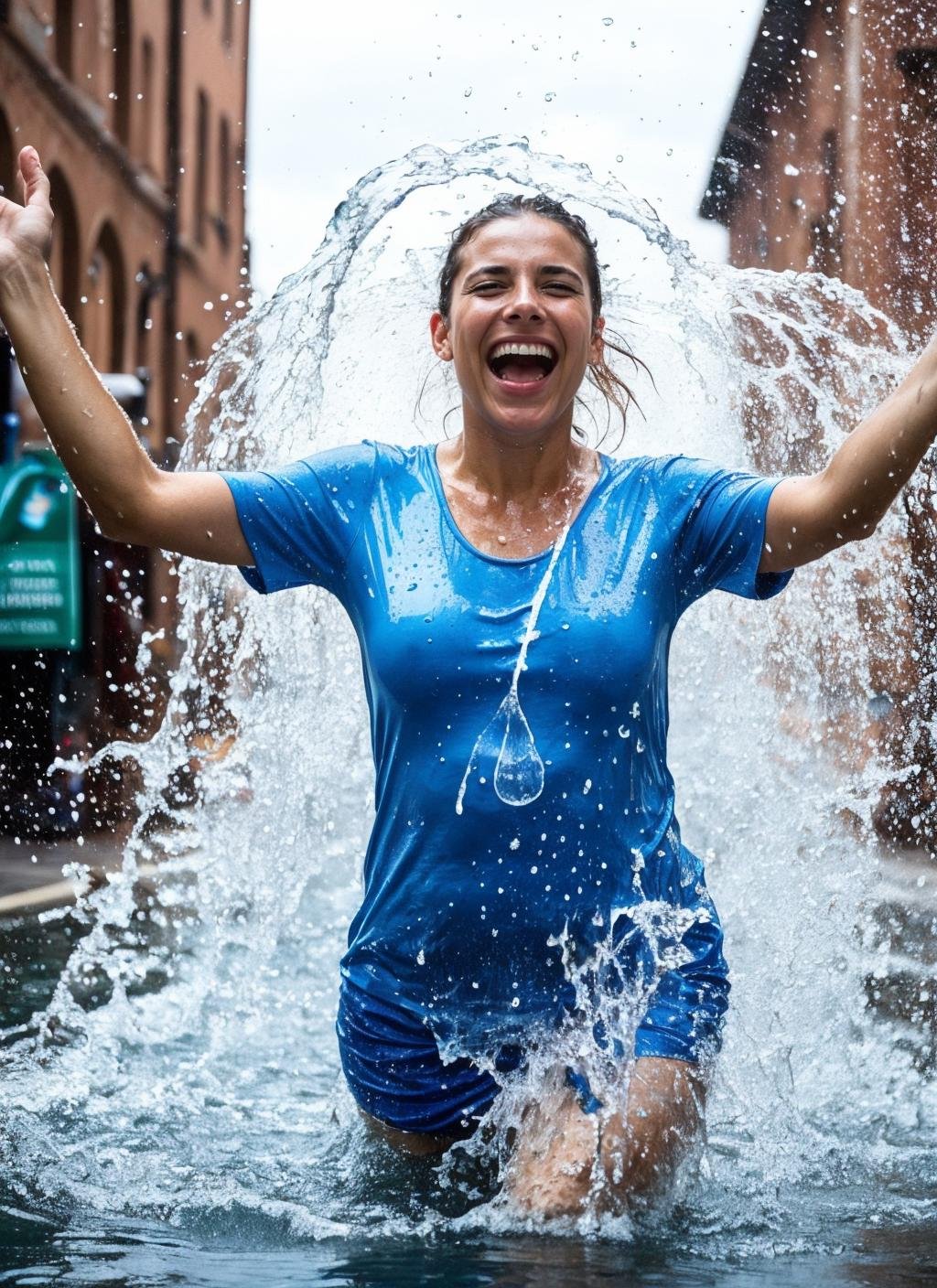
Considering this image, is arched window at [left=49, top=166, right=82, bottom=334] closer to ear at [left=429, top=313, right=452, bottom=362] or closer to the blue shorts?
ear at [left=429, top=313, right=452, bottom=362]

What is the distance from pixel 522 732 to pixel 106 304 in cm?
1848

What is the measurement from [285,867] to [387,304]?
2043 millimetres

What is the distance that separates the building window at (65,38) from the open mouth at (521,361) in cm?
1658

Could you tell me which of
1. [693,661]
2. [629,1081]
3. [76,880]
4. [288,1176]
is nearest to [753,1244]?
[629,1081]

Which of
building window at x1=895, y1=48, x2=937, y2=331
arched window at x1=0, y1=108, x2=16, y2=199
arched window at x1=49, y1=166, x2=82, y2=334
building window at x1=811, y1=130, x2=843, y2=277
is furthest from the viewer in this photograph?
arched window at x1=49, y1=166, x2=82, y2=334

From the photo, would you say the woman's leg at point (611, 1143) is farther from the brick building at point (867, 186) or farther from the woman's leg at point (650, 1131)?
the brick building at point (867, 186)

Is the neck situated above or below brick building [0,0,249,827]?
below

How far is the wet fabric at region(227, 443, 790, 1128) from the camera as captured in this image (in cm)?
278

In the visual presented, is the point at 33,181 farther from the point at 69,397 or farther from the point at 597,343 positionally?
the point at 597,343

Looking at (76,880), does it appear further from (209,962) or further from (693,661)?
(693,661)

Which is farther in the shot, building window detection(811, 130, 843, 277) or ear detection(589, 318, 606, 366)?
building window detection(811, 130, 843, 277)

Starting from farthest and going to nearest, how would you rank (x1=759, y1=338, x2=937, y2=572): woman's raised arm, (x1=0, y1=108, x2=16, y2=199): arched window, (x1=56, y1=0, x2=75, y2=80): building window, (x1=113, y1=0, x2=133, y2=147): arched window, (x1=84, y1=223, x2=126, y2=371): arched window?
Answer: 1. (x1=113, y1=0, x2=133, y2=147): arched window
2. (x1=84, y1=223, x2=126, y2=371): arched window
3. (x1=56, y1=0, x2=75, y2=80): building window
4. (x1=0, y1=108, x2=16, y2=199): arched window
5. (x1=759, y1=338, x2=937, y2=572): woman's raised arm

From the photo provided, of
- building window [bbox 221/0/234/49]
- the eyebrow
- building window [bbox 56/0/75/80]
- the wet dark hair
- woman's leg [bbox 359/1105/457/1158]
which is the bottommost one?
woman's leg [bbox 359/1105/457/1158]

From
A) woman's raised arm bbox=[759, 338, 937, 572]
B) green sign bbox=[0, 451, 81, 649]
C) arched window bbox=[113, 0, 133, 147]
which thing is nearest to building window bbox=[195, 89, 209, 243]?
arched window bbox=[113, 0, 133, 147]
